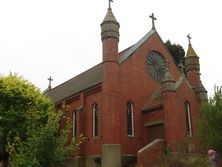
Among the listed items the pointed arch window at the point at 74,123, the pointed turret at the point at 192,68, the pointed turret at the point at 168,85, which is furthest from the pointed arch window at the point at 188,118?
the pointed arch window at the point at 74,123

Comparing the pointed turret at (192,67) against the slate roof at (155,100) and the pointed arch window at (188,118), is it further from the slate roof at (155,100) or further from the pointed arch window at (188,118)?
the pointed arch window at (188,118)

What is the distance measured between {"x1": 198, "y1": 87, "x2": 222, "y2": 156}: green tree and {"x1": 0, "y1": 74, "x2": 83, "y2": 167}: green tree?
334 inches

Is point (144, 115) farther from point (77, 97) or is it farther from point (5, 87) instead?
point (5, 87)

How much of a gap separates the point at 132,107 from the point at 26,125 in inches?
341

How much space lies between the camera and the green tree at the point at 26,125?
816 inches

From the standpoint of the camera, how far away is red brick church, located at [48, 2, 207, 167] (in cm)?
2767

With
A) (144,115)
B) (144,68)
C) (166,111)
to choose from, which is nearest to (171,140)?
(166,111)

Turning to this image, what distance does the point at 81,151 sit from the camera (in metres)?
31.7

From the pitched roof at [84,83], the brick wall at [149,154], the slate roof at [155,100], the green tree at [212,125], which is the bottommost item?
the brick wall at [149,154]

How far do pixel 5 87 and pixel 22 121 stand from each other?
322 centimetres

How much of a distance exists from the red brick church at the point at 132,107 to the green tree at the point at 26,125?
9.03ft

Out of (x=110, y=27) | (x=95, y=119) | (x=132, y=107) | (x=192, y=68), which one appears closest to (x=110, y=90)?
(x=132, y=107)

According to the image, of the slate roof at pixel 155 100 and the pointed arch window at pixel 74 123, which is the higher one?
the slate roof at pixel 155 100

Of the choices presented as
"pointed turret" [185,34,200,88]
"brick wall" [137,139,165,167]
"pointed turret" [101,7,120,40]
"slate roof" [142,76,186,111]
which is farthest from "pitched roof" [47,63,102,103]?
"pointed turret" [185,34,200,88]
